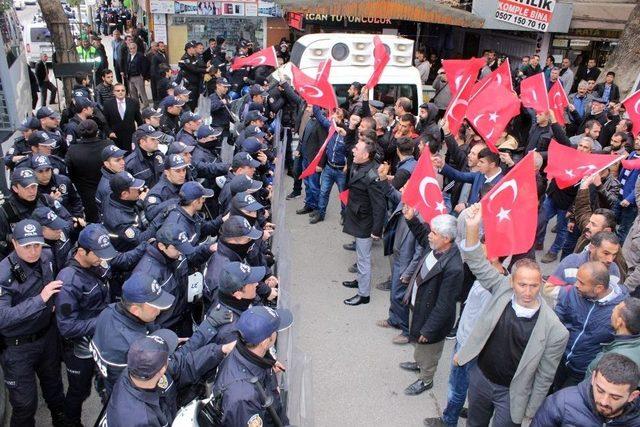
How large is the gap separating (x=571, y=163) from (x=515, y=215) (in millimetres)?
2218

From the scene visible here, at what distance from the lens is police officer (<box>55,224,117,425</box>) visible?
3.96 meters

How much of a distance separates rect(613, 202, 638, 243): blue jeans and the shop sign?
→ 9.61 metres

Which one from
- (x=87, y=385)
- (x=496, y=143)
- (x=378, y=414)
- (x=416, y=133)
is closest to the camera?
(x=87, y=385)

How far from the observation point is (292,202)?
969 cm

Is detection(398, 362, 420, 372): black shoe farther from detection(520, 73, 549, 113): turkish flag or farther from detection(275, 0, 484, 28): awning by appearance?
detection(275, 0, 484, 28): awning

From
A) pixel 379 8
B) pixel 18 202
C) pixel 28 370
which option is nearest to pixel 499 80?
pixel 18 202

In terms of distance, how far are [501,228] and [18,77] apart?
7.93m

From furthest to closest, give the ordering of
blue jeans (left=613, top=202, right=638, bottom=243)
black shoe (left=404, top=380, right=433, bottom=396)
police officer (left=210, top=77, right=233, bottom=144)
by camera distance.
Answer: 1. police officer (left=210, top=77, right=233, bottom=144)
2. blue jeans (left=613, top=202, right=638, bottom=243)
3. black shoe (left=404, top=380, right=433, bottom=396)

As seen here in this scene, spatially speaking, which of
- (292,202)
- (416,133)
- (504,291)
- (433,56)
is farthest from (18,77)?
(433,56)

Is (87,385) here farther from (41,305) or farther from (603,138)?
(603,138)

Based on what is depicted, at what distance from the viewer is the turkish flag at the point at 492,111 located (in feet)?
22.1

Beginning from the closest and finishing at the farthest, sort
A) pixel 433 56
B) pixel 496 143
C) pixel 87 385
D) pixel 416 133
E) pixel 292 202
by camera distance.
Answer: pixel 87 385, pixel 496 143, pixel 416 133, pixel 292 202, pixel 433 56

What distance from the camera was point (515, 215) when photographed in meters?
4.50

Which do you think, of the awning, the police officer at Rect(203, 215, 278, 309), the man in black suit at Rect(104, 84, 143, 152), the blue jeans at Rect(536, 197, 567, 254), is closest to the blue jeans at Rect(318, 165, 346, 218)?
the blue jeans at Rect(536, 197, 567, 254)
